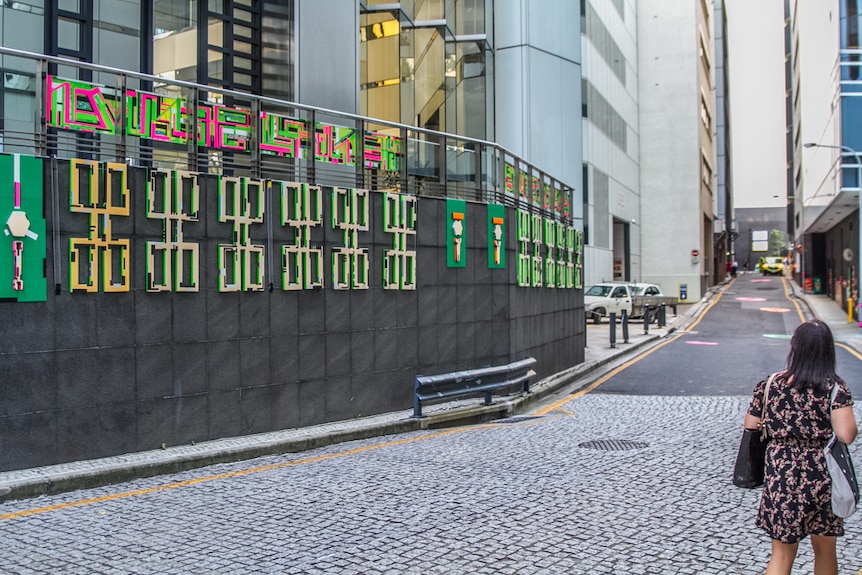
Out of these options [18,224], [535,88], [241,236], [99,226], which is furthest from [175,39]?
[535,88]

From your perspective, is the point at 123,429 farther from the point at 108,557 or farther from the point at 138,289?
the point at 108,557

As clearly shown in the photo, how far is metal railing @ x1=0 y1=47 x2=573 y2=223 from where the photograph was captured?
838cm

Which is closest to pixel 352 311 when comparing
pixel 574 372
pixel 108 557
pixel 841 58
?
pixel 108 557

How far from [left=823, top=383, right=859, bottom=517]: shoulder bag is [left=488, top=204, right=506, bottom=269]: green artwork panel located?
954cm

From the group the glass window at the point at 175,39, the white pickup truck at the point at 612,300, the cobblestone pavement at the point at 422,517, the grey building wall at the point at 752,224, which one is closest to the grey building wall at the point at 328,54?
the glass window at the point at 175,39

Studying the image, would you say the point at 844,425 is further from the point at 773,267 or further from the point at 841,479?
the point at 773,267

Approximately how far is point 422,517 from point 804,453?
3209 mm

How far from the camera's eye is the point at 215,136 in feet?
32.9

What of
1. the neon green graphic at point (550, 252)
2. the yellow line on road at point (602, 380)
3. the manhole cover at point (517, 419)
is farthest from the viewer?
the neon green graphic at point (550, 252)

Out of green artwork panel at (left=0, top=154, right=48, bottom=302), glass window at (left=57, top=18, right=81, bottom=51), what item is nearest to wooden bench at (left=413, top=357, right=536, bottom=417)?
green artwork panel at (left=0, top=154, right=48, bottom=302)

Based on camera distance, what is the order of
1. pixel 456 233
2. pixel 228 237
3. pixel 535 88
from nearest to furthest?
pixel 228 237 → pixel 456 233 → pixel 535 88

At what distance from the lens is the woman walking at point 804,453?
435cm

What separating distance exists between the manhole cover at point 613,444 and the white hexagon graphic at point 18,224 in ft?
22.2

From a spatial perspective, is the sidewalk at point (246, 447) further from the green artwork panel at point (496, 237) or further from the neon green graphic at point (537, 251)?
the green artwork panel at point (496, 237)
